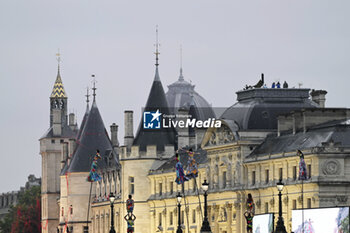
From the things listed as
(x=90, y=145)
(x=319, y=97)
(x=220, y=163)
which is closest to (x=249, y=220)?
(x=220, y=163)

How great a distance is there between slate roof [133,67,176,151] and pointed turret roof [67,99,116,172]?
15.5 m

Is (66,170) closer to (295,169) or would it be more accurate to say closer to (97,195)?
(97,195)

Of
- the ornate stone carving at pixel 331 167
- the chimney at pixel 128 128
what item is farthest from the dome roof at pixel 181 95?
the ornate stone carving at pixel 331 167

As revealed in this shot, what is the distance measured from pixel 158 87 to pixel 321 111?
3427 cm

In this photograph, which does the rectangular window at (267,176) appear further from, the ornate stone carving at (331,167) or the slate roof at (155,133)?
the slate roof at (155,133)

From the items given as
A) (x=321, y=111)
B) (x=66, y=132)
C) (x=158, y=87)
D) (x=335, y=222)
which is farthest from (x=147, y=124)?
(x=335, y=222)

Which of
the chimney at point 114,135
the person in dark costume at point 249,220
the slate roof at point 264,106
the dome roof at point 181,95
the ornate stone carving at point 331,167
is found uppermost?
the dome roof at point 181,95

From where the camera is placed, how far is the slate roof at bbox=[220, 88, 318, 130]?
122 m

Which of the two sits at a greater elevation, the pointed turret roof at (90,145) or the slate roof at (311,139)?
the pointed turret roof at (90,145)

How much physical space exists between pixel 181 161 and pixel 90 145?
27.5m

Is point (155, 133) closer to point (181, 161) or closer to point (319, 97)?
point (181, 161)

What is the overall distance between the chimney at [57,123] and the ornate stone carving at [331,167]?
82733 millimetres

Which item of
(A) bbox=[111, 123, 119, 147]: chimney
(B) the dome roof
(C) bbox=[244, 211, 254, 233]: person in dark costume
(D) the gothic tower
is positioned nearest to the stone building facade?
(A) bbox=[111, 123, 119, 147]: chimney

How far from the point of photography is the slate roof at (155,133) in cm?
14562
